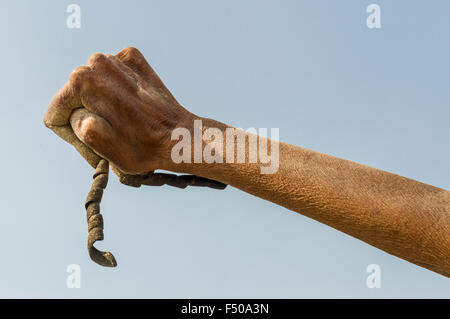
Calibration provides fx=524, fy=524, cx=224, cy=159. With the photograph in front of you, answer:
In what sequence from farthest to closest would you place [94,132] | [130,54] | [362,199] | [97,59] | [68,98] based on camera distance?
[130,54], [97,59], [68,98], [94,132], [362,199]

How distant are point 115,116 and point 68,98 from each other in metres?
0.28

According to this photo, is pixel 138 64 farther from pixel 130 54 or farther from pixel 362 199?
pixel 362 199

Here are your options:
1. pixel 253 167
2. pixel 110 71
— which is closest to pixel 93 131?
pixel 110 71

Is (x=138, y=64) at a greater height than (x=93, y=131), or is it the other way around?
(x=138, y=64)

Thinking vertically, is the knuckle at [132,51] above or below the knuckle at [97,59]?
above

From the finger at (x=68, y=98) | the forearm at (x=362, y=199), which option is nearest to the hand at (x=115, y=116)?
the finger at (x=68, y=98)

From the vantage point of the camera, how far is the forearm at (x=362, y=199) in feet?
8.59

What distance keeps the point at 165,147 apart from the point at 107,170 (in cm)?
36

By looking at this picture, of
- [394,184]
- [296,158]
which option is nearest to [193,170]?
[296,158]

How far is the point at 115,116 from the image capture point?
9.64 feet

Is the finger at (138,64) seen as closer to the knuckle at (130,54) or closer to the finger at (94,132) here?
the knuckle at (130,54)

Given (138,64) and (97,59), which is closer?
Result: (97,59)

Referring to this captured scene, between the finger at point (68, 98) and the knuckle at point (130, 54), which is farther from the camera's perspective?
the knuckle at point (130, 54)

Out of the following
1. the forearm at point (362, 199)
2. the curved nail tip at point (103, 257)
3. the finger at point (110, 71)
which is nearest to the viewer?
the forearm at point (362, 199)
